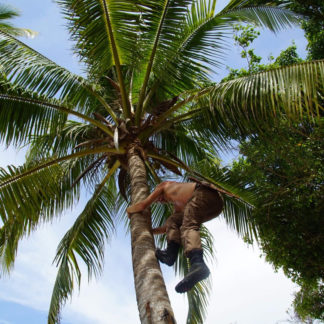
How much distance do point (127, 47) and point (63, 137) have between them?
2.28m

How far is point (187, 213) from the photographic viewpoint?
12.4 ft

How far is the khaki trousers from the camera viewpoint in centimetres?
362

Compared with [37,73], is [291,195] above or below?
below

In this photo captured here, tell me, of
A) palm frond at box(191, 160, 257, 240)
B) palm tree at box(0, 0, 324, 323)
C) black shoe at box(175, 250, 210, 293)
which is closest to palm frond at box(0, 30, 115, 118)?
palm tree at box(0, 0, 324, 323)

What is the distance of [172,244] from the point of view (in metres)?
3.80

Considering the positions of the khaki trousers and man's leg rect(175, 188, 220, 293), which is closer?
man's leg rect(175, 188, 220, 293)

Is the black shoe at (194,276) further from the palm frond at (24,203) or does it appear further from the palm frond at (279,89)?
the palm frond at (24,203)

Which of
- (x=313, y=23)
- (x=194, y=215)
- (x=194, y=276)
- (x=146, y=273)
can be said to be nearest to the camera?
(x=194, y=276)

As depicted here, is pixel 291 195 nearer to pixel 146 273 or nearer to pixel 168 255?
pixel 168 255

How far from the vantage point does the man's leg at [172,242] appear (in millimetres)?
3717

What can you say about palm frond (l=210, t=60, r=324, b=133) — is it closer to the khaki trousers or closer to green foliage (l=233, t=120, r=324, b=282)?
green foliage (l=233, t=120, r=324, b=282)

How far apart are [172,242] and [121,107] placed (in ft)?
10.2

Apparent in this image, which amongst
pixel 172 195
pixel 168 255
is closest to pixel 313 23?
pixel 172 195

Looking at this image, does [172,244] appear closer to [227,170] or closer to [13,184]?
[13,184]
